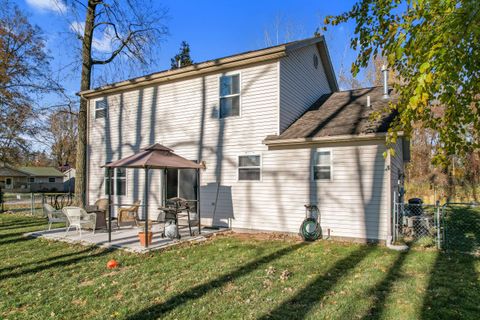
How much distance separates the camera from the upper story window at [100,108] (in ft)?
44.2

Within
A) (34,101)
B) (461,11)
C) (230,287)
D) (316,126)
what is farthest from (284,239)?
(34,101)

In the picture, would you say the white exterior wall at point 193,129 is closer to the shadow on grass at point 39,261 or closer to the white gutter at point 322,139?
the white gutter at point 322,139

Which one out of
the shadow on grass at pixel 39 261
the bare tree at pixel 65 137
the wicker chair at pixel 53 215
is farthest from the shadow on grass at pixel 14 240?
the bare tree at pixel 65 137

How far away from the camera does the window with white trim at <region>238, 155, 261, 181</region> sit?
9.76 metres

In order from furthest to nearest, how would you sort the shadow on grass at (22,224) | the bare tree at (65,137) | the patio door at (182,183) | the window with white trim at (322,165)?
the bare tree at (65,137), the patio door at (182,183), the shadow on grass at (22,224), the window with white trim at (322,165)

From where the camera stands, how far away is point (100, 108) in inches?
536

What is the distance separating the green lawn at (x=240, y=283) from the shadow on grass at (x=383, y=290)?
1cm

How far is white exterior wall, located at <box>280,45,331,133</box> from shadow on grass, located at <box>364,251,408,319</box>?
488 cm

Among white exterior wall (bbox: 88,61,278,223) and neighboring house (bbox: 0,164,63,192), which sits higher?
white exterior wall (bbox: 88,61,278,223)

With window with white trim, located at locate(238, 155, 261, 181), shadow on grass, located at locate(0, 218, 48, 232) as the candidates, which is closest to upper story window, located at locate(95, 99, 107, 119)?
shadow on grass, located at locate(0, 218, 48, 232)

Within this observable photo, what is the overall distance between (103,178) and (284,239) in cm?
848

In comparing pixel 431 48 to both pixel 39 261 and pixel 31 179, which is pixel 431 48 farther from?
pixel 31 179

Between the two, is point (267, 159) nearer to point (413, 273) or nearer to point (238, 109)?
point (238, 109)

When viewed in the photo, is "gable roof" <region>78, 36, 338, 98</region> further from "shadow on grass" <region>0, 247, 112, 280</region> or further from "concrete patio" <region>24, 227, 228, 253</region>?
"shadow on grass" <region>0, 247, 112, 280</region>
